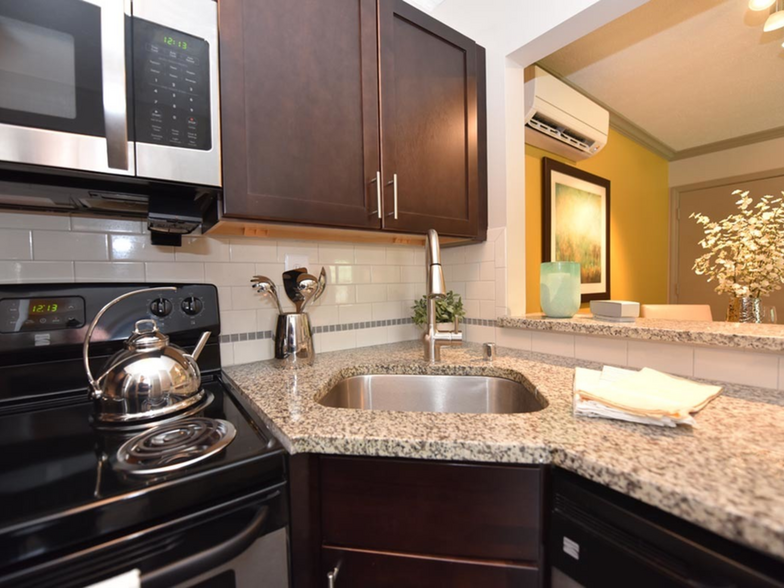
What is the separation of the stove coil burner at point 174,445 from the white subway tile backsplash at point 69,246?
577mm

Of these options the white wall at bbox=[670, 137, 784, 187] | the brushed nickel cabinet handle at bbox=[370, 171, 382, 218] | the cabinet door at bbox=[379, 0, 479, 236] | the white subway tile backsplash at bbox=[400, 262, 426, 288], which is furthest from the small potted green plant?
the white wall at bbox=[670, 137, 784, 187]

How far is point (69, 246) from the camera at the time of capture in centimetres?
93

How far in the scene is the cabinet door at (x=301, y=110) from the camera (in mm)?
861

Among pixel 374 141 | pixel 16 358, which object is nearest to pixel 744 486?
pixel 374 141

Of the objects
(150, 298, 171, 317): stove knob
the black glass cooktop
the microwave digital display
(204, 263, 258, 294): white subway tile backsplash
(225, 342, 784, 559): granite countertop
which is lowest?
the black glass cooktop

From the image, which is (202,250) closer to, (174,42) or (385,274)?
(174,42)

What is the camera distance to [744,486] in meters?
0.44

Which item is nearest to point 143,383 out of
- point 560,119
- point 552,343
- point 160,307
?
point 160,307

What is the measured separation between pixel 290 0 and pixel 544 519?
1343mm

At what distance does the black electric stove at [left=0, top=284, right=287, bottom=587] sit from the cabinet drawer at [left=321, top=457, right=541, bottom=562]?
12 centimetres

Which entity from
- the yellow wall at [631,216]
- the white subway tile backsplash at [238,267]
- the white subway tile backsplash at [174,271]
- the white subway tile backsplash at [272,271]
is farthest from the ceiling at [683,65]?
the white subway tile backsplash at [174,271]

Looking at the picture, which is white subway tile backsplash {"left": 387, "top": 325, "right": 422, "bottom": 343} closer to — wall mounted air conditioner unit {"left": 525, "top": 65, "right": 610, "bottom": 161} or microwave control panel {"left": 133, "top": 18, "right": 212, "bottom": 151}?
microwave control panel {"left": 133, "top": 18, "right": 212, "bottom": 151}

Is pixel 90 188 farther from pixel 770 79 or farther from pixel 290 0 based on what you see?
pixel 770 79

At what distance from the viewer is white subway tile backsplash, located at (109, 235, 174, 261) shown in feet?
3.24
